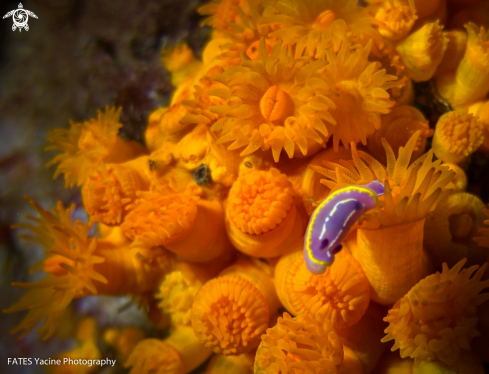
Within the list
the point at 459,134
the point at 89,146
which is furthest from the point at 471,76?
the point at 89,146

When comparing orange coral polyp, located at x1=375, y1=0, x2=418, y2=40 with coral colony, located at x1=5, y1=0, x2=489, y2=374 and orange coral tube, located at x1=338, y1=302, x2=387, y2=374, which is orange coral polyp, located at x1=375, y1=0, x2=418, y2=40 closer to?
coral colony, located at x1=5, y1=0, x2=489, y2=374

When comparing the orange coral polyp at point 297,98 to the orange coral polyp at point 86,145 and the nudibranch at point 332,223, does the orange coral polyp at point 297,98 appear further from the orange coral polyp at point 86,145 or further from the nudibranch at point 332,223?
the orange coral polyp at point 86,145

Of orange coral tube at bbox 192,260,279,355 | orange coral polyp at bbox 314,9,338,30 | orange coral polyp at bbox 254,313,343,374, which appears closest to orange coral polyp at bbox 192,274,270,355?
orange coral tube at bbox 192,260,279,355

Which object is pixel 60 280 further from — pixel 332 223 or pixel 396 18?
pixel 396 18

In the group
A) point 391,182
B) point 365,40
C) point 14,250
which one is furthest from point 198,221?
point 14,250

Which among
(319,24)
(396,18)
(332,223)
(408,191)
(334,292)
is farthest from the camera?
(396,18)

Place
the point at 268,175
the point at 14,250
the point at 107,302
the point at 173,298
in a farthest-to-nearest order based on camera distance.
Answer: the point at 14,250, the point at 107,302, the point at 173,298, the point at 268,175

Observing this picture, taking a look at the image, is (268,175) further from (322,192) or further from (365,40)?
(365,40)
